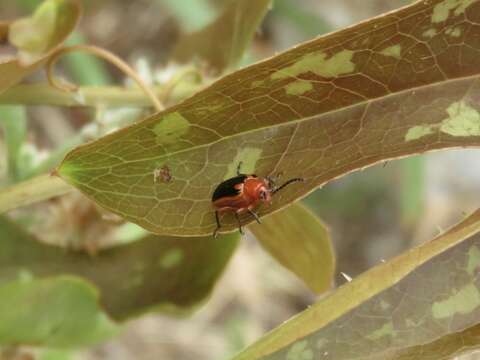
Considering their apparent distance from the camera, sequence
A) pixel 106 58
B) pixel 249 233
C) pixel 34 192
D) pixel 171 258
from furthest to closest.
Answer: pixel 249 233
pixel 171 258
pixel 106 58
pixel 34 192

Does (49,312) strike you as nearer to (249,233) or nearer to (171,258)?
(171,258)

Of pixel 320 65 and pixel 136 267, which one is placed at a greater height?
pixel 136 267

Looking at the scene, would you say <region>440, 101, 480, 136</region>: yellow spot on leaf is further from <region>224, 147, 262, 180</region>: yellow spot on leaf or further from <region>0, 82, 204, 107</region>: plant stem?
<region>0, 82, 204, 107</region>: plant stem

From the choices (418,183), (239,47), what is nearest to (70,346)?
(239,47)

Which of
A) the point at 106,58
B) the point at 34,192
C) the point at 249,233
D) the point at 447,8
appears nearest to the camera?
the point at 447,8

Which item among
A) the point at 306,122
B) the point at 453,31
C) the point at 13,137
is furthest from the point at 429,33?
the point at 13,137

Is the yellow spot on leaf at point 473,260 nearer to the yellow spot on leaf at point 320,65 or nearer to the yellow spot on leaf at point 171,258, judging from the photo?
the yellow spot on leaf at point 320,65

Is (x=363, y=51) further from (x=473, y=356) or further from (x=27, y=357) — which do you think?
(x=27, y=357)
